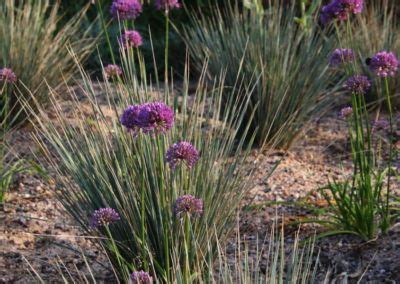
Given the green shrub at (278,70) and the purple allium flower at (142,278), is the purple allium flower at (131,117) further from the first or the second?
the green shrub at (278,70)

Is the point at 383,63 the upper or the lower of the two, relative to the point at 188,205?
upper

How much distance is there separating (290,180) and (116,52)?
296 cm

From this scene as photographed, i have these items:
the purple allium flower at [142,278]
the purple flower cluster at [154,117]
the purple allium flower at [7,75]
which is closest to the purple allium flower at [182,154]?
the purple flower cluster at [154,117]

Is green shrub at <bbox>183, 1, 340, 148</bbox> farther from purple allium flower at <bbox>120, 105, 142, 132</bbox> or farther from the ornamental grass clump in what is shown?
purple allium flower at <bbox>120, 105, 142, 132</bbox>

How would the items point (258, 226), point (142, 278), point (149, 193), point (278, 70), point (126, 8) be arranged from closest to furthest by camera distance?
point (142, 278), point (149, 193), point (126, 8), point (258, 226), point (278, 70)

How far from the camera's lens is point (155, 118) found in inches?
96.0

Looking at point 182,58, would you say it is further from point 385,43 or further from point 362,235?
point 362,235

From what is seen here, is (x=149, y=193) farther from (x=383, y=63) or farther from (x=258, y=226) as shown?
(x=383, y=63)

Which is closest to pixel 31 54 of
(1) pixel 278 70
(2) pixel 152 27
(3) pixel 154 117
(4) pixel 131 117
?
(1) pixel 278 70

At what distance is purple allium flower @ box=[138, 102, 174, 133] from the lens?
2.44 meters

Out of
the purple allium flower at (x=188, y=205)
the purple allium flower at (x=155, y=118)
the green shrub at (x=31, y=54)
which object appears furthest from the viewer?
the green shrub at (x=31, y=54)

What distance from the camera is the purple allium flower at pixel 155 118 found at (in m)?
2.44

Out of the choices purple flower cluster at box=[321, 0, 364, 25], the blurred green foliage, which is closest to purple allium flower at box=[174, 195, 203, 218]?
purple flower cluster at box=[321, 0, 364, 25]

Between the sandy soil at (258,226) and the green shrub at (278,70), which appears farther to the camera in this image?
the green shrub at (278,70)
